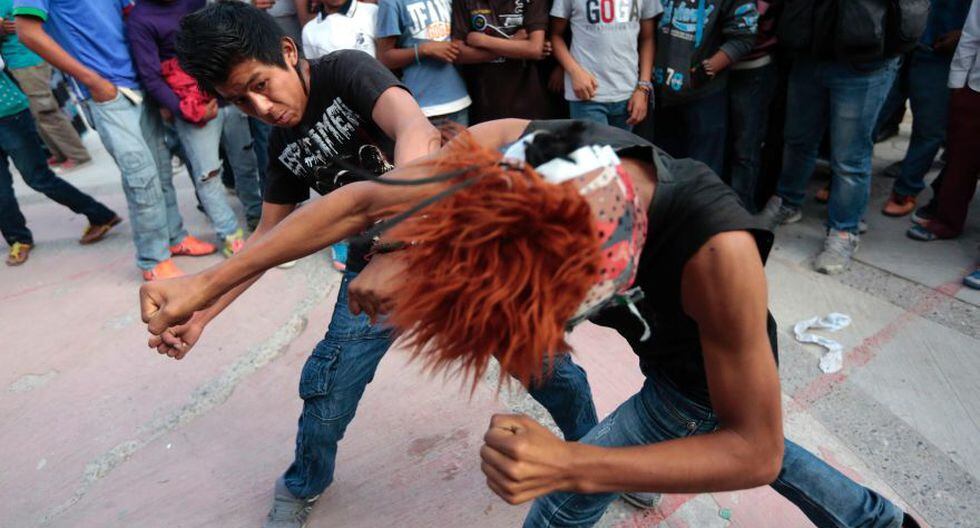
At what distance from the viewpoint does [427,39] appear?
3484 millimetres

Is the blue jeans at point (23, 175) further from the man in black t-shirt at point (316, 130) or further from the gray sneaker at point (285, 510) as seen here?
the gray sneaker at point (285, 510)

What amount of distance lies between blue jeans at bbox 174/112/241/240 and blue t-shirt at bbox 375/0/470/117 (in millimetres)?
1214

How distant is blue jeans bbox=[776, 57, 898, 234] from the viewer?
319 cm

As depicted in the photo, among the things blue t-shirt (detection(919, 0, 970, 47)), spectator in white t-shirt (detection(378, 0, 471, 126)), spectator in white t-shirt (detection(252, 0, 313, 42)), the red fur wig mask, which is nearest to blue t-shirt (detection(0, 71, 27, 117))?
spectator in white t-shirt (detection(252, 0, 313, 42))

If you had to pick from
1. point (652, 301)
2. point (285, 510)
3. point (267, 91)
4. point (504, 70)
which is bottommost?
point (285, 510)

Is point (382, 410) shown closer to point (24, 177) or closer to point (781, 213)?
point (781, 213)

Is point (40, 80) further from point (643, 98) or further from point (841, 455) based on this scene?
point (841, 455)

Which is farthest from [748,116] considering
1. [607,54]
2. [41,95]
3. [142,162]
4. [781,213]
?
[41,95]

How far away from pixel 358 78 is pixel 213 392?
177cm

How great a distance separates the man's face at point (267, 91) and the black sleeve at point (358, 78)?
10 centimetres

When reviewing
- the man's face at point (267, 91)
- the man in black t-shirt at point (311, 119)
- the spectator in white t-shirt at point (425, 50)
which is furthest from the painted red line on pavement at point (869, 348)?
the spectator in white t-shirt at point (425, 50)

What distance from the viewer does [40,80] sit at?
5.46m

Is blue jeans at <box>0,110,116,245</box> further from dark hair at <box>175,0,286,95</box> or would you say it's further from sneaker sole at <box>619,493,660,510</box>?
sneaker sole at <box>619,493,660,510</box>

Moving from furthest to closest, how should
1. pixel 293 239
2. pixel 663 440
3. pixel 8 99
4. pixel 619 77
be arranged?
pixel 8 99, pixel 619 77, pixel 663 440, pixel 293 239
